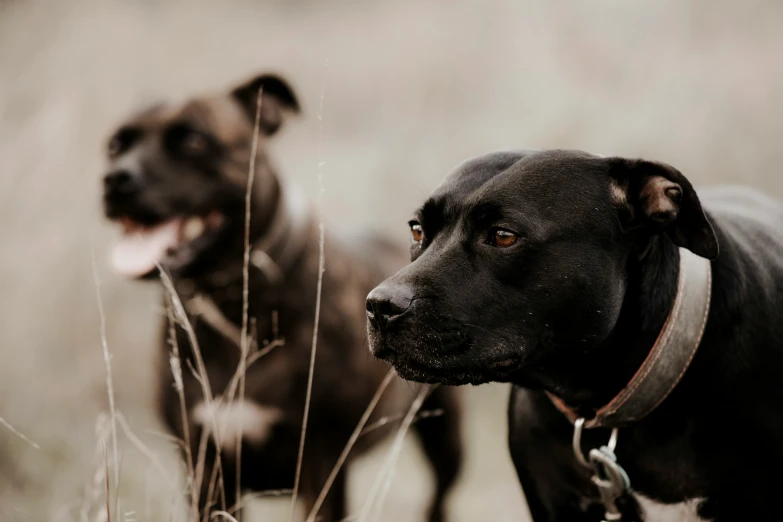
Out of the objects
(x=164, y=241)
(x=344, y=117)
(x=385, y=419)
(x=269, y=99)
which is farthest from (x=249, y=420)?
(x=344, y=117)

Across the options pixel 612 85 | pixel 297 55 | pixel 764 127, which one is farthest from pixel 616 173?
pixel 297 55

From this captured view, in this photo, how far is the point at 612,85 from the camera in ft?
30.0

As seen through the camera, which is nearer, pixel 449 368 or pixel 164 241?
pixel 449 368

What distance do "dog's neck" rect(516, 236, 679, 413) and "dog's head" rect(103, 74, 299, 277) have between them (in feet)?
6.53

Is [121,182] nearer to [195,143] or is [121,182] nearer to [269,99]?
[195,143]

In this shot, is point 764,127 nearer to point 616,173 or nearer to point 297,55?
point 297,55

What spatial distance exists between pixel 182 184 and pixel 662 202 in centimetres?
247

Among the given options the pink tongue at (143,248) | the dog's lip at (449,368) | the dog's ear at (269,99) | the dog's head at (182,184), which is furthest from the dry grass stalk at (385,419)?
the dog's ear at (269,99)

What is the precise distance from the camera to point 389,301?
2.45m

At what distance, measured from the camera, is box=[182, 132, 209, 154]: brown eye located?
14.3ft

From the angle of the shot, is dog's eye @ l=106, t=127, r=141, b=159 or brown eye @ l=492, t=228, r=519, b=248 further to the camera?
dog's eye @ l=106, t=127, r=141, b=159

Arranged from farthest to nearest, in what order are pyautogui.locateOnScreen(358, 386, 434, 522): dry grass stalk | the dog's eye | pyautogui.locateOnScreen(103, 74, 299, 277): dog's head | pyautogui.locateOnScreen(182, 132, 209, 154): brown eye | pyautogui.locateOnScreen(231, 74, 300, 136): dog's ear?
pyautogui.locateOnScreen(231, 74, 300, 136): dog's ear
the dog's eye
pyautogui.locateOnScreen(182, 132, 209, 154): brown eye
pyautogui.locateOnScreen(103, 74, 299, 277): dog's head
pyautogui.locateOnScreen(358, 386, 434, 522): dry grass stalk

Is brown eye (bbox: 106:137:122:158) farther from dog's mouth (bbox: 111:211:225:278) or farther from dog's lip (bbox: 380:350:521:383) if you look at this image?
dog's lip (bbox: 380:350:521:383)

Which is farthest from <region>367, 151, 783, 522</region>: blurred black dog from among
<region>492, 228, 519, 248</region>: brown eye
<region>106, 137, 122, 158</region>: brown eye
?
<region>106, 137, 122, 158</region>: brown eye
